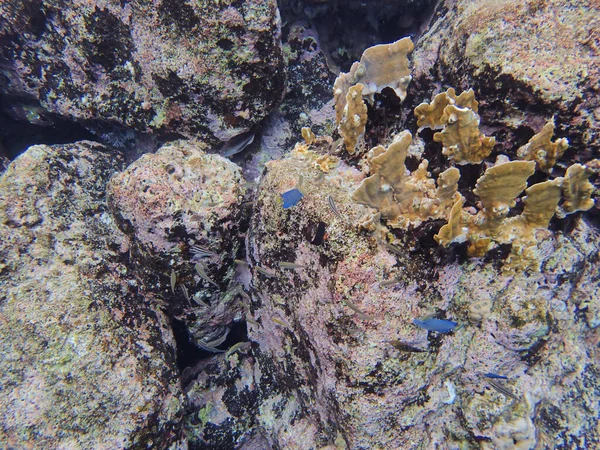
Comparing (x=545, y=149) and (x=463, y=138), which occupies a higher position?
(x=463, y=138)

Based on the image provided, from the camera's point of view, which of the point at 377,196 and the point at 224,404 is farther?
the point at 224,404

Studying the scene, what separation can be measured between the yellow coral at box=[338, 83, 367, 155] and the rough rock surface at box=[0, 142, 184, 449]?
8.06 ft

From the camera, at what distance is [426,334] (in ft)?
7.62

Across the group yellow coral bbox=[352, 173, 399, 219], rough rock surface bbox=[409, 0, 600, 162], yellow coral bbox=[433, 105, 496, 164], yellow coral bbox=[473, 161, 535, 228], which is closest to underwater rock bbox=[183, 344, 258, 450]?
yellow coral bbox=[352, 173, 399, 219]

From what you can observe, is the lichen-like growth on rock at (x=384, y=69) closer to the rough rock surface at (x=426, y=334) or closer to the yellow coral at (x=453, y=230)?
the rough rock surface at (x=426, y=334)

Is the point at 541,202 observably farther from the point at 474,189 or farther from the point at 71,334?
the point at 71,334

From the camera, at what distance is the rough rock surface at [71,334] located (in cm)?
241

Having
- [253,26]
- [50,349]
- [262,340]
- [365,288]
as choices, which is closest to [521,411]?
[365,288]

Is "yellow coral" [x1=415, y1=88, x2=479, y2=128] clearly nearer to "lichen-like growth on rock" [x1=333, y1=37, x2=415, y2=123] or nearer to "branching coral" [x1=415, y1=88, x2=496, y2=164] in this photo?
"branching coral" [x1=415, y1=88, x2=496, y2=164]

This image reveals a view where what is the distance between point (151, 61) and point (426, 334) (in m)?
3.78

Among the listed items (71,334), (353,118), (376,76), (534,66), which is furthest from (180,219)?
(534,66)

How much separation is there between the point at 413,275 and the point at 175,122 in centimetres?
308

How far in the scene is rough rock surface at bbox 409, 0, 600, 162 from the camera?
2.20m

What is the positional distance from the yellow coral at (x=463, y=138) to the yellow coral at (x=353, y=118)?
589mm
